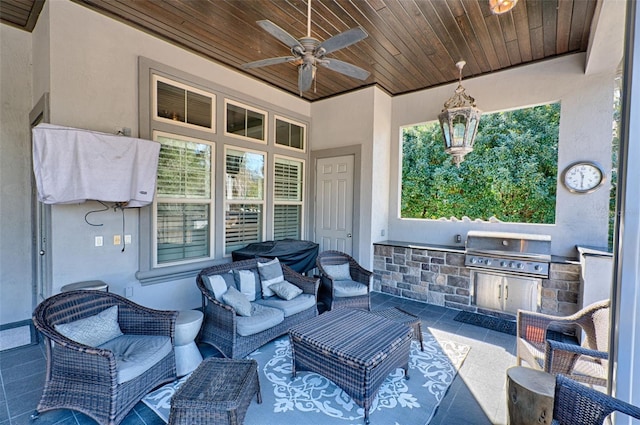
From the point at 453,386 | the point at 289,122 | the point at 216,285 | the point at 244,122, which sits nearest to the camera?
the point at 453,386

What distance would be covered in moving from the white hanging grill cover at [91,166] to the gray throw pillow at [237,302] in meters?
1.43

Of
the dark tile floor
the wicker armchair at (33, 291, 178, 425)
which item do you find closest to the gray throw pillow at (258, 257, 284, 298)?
the dark tile floor

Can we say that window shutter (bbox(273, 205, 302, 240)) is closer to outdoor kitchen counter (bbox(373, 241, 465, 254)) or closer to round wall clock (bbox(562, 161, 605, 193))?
outdoor kitchen counter (bbox(373, 241, 465, 254))

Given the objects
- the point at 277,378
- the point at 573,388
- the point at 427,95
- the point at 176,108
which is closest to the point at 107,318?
the point at 277,378

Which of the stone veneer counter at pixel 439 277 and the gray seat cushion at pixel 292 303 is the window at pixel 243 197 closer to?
the gray seat cushion at pixel 292 303

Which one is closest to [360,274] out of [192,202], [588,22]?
[192,202]

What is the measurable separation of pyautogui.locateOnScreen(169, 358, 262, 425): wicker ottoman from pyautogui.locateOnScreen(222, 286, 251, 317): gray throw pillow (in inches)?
34.6

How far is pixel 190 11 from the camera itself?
3.18 meters

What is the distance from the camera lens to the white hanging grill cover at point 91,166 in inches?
104

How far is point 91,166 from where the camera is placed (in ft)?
9.41

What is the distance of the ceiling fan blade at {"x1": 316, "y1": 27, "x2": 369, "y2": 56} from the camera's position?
2227 millimetres

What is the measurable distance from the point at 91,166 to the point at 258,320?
7.54 feet

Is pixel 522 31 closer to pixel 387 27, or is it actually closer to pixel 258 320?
pixel 387 27

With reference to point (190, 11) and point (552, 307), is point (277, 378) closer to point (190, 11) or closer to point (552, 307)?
point (552, 307)
